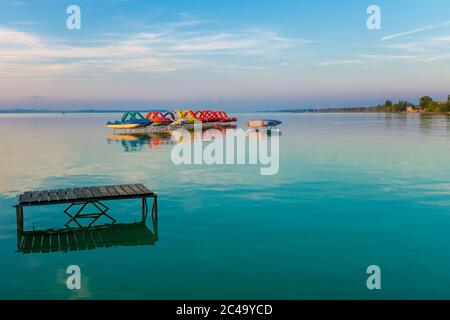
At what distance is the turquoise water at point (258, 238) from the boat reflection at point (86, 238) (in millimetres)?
380

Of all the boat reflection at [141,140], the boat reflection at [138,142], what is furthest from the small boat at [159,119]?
the boat reflection at [138,142]

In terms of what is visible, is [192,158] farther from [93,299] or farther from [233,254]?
[93,299]

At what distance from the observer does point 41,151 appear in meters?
39.1

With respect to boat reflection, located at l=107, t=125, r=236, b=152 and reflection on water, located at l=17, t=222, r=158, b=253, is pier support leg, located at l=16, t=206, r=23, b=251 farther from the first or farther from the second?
boat reflection, located at l=107, t=125, r=236, b=152

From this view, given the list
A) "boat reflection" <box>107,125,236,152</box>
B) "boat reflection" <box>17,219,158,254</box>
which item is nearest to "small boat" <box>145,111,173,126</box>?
"boat reflection" <box>107,125,236,152</box>

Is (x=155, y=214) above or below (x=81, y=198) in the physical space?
below

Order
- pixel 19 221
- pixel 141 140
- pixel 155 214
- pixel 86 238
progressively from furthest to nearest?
1. pixel 141 140
2. pixel 155 214
3. pixel 19 221
4. pixel 86 238

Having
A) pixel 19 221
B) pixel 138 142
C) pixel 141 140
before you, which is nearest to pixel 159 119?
pixel 141 140

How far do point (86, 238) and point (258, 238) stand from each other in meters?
5.52

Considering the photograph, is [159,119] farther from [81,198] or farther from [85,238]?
[85,238]

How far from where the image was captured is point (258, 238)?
13680mm

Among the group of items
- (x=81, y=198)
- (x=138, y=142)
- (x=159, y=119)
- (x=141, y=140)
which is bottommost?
(x=81, y=198)

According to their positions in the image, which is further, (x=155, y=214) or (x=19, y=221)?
(x=155, y=214)
